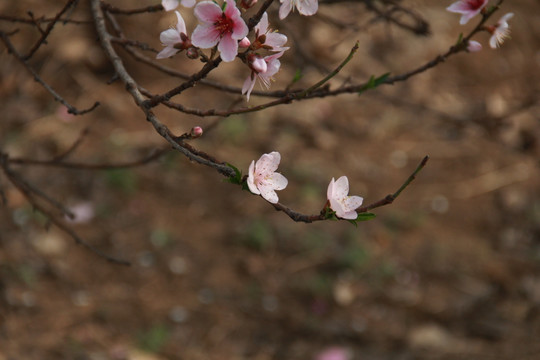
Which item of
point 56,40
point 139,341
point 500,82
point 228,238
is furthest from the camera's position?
point 500,82

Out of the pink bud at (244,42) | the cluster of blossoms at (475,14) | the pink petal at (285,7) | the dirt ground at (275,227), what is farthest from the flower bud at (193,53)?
the dirt ground at (275,227)

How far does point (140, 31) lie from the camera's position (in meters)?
5.04

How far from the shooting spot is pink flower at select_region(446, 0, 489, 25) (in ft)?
4.86

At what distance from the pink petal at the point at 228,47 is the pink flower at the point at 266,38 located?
70mm

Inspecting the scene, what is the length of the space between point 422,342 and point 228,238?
1.54 metres

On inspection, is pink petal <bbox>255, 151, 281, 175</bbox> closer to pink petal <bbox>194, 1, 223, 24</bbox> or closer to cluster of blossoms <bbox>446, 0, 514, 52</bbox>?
pink petal <bbox>194, 1, 223, 24</bbox>

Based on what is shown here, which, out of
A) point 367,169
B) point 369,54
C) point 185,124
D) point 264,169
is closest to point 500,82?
point 369,54

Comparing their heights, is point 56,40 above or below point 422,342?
above

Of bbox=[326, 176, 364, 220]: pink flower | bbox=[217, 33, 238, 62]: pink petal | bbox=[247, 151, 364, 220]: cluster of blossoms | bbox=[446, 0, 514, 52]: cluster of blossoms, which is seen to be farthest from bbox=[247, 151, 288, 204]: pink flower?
bbox=[446, 0, 514, 52]: cluster of blossoms

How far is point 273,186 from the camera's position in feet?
4.19

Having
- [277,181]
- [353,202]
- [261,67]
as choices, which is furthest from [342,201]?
[261,67]

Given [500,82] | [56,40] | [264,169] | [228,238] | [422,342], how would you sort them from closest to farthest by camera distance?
1. [264,169]
2. [422,342]
3. [228,238]
4. [56,40]
5. [500,82]

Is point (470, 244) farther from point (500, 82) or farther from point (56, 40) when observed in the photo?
point (56, 40)

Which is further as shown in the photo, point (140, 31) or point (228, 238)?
point (140, 31)
